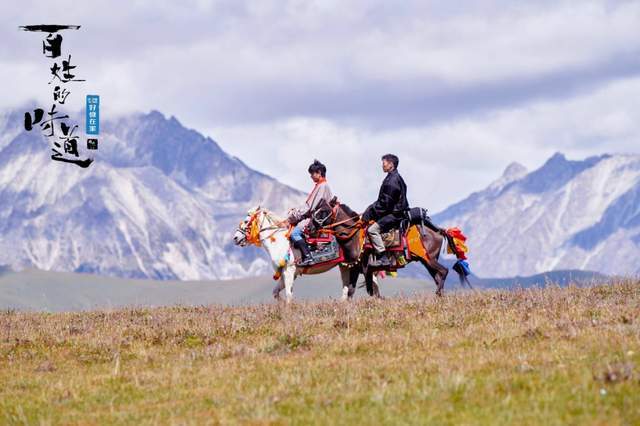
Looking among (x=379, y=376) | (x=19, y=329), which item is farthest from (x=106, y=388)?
(x=19, y=329)

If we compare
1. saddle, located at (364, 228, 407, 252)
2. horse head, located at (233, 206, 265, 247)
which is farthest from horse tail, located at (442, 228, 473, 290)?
horse head, located at (233, 206, 265, 247)

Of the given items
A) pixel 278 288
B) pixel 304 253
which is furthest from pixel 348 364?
pixel 304 253

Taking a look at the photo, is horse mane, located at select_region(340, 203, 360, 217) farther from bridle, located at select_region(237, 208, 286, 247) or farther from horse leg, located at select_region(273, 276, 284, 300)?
horse leg, located at select_region(273, 276, 284, 300)

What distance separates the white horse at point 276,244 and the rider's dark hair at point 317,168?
239 centimetres

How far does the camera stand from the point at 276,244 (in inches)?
1123

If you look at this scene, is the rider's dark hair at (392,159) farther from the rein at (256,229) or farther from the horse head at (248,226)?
the horse head at (248,226)

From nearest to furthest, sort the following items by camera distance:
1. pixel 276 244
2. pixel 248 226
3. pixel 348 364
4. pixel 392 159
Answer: pixel 348 364 → pixel 392 159 → pixel 276 244 → pixel 248 226

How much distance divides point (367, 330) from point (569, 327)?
3.76 meters

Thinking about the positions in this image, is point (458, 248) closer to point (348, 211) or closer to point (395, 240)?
point (395, 240)

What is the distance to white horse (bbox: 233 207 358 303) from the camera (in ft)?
91.9

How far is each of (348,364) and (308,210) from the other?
14385 millimetres

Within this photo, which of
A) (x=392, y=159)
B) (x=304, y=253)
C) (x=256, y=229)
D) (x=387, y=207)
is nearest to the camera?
(x=392, y=159)

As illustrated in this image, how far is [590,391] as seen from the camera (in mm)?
10328

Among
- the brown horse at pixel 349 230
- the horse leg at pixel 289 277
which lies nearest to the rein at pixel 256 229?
the horse leg at pixel 289 277
